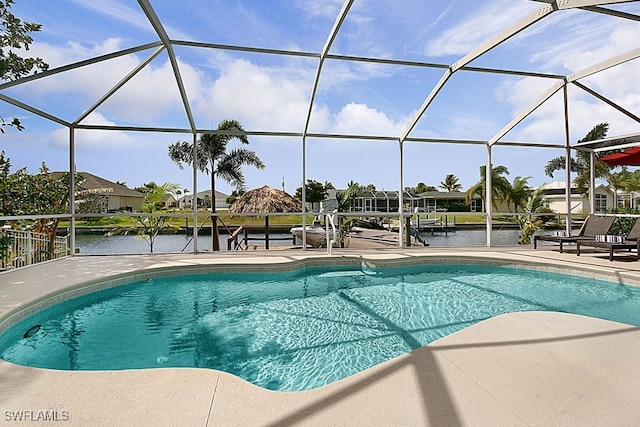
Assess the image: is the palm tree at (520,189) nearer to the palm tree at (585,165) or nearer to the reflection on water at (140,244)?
the palm tree at (585,165)

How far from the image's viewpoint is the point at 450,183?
46.6m

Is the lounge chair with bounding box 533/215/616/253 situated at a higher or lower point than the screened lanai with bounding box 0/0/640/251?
lower

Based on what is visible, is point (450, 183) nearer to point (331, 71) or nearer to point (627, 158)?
point (627, 158)

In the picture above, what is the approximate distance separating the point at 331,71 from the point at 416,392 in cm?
629

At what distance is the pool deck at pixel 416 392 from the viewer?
1857 millimetres

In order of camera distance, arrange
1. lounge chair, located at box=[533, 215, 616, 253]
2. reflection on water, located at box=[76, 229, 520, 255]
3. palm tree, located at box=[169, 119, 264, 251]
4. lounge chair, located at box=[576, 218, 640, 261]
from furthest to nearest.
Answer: palm tree, located at box=[169, 119, 264, 251] → reflection on water, located at box=[76, 229, 520, 255] → lounge chair, located at box=[533, 215, 616, 253] → lounge chair, located at box=[576, 218, 640, 261]

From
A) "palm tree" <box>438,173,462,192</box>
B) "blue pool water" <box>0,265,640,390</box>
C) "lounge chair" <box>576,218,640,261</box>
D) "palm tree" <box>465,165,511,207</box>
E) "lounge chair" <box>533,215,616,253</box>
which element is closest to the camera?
"blue pool water" <box>0,265,640,390</box>

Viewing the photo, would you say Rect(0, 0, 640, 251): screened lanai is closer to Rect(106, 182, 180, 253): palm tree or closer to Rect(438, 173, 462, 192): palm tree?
Rect(106, 182, 180, 253): palm tree

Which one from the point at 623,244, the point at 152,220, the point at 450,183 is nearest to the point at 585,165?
the point at 450,183

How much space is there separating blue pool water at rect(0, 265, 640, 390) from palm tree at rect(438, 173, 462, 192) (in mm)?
41561

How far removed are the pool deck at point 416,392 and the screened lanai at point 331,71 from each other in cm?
367

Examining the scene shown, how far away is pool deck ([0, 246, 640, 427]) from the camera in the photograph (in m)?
1.86

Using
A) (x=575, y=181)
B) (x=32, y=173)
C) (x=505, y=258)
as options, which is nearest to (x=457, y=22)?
(x=505, y=258)

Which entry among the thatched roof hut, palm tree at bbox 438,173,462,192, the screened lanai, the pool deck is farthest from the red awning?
palm tree at bbox 438,173,462,192
